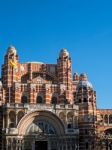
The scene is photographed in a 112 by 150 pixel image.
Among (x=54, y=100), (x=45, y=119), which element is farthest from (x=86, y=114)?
(x=45, y=119)

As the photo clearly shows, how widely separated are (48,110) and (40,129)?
158 inches

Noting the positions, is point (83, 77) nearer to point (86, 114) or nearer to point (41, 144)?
point (86, 114)

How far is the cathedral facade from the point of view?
75.2m

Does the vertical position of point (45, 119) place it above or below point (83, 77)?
below

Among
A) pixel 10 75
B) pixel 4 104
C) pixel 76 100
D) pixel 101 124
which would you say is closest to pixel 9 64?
pixel 10 75

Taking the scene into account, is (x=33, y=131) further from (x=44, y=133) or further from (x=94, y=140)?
(x=94, y=140)

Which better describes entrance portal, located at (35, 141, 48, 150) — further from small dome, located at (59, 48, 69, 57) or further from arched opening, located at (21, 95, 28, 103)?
small dome, located at (59, 48, 69, 57)

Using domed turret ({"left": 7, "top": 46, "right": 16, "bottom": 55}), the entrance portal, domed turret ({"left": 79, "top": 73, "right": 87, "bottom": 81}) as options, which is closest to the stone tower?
the entrance portal

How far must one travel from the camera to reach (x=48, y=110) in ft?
250

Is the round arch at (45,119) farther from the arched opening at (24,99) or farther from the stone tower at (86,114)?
the arched opening at (24,99)

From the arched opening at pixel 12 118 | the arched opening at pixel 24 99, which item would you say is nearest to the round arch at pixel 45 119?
the arched opening at pixel 12 118

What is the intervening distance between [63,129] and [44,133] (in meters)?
3.75

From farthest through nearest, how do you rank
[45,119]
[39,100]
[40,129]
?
[39,100]
[45,119]
[40,129]

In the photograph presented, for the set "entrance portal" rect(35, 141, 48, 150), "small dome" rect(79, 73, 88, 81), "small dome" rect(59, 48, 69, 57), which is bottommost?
"entrance portal" rect(35, 141, 48, 150)
